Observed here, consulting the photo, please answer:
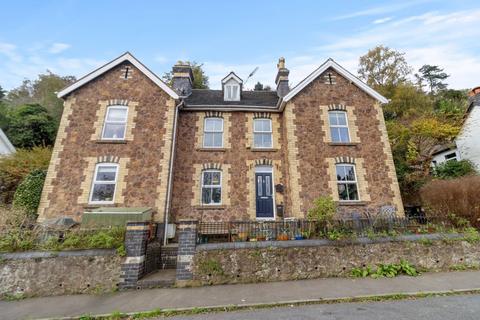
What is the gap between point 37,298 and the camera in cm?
607

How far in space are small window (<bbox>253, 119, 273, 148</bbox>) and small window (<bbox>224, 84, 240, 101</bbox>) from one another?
8.35ft

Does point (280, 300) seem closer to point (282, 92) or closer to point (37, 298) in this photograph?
point (37, 298)

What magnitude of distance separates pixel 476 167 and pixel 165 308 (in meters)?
21.4

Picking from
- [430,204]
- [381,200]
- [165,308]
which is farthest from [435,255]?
[165,308]

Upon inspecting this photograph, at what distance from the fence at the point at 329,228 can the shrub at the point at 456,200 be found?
1.99 feet

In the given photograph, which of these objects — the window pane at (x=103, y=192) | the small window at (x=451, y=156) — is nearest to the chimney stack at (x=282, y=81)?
the window pane at (x=103, y=192)

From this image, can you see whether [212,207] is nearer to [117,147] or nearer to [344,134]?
[117,147]

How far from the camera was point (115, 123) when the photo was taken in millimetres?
11883

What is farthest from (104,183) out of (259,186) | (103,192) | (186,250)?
(259,186)

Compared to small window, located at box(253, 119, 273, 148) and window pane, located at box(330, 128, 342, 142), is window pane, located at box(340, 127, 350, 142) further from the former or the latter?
small window, located at box(253, 119, 273, 148)

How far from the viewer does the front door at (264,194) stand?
11.8 meters

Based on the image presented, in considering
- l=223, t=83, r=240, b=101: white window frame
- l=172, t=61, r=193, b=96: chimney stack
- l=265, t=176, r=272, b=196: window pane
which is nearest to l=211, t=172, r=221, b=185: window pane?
l=265, t=176, r=272, b=196: window pane

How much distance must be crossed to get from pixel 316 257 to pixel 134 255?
5717 mm

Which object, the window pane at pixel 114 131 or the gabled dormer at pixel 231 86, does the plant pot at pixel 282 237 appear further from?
the gabled dormer at pixel 231 86
